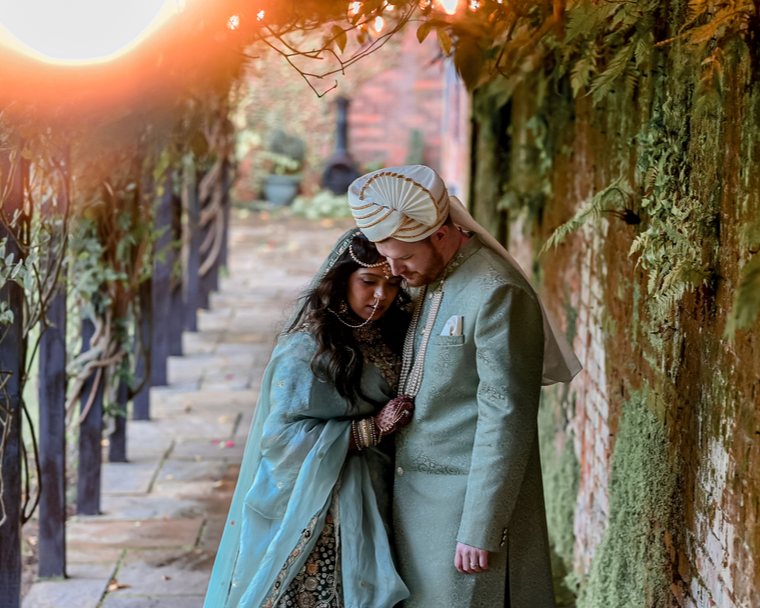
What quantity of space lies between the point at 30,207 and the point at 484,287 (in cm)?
181

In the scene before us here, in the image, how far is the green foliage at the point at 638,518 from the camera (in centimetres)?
253

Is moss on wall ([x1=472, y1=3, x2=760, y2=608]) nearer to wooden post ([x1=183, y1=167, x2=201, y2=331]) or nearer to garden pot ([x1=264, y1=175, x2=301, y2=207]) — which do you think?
wooden post ([x1=183, y1=167, x2=201, y2=331])

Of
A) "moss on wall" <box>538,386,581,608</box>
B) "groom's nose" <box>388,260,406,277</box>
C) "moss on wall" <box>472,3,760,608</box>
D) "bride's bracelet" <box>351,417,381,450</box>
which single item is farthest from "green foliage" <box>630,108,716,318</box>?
"moss on wall" <box>538,386,581,608</box>

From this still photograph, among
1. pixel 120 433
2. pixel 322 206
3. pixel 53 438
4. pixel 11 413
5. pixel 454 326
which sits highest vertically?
pixel 322 206

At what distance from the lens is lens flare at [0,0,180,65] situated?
103 inches

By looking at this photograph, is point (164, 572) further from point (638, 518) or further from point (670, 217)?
point (670, 217)

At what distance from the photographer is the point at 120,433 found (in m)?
5.45

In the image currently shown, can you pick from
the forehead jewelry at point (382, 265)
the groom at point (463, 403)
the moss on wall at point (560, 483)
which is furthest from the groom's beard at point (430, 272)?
the moss on wall at point (560, 483)

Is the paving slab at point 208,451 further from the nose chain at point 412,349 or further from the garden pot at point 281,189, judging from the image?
the garden pot at point 281,189

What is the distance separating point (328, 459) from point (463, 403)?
45 centimetres

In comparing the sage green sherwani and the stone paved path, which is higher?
the sage green sherwani

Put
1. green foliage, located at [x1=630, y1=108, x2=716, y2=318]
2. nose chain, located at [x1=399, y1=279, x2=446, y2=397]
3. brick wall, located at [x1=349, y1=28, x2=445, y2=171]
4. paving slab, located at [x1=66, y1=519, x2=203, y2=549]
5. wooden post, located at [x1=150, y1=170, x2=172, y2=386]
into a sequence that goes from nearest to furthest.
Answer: green foliage, located at [x1=630, y1=108, x2=716, y2=318] → nose chain, located at [x1=399, y1=279, x2=446, y2=397] → paving slab, located at [x1=66, y1=519, x2=203, y2=549] → wooden post, located at [x1=150, y1=170, x2=172, y2=386] → brick wall, located at [x1=349, y1=28, x2=445, y2=171]

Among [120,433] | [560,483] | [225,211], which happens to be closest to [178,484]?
[120,433]

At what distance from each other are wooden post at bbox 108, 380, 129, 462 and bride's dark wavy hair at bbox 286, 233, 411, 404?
2797mm
